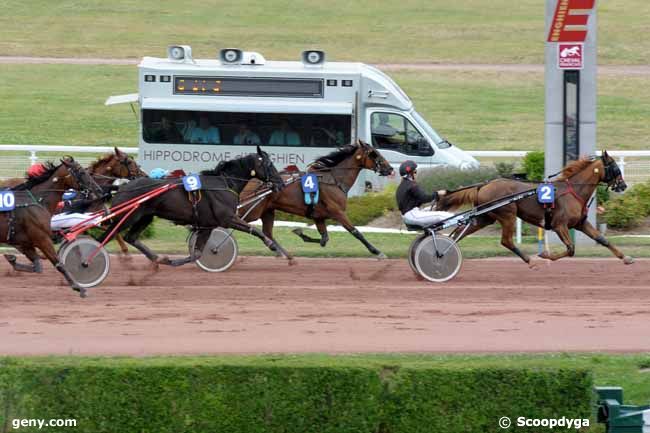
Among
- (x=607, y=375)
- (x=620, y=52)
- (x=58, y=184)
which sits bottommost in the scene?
(x=607, y=375)

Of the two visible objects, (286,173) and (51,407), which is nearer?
(51,407)

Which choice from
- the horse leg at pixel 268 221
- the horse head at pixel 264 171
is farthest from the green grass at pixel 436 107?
the horse head at pixel 264 171

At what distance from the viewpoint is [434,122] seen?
31.7 m

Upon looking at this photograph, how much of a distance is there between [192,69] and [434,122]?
1332 centimetres

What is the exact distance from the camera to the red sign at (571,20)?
51.5 feet

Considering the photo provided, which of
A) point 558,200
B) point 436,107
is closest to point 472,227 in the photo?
point 558,200

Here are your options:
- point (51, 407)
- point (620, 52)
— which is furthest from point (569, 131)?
point (620, 52)

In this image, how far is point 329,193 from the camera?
14.4 metres

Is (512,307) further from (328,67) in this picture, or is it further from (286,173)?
(328,67)

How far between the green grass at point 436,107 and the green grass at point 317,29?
2228mm

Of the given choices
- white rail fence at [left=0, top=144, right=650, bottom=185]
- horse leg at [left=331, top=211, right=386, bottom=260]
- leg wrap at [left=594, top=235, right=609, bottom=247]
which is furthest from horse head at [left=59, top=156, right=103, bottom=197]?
white rail fence at [left=0, top=144, right=650, bottom=185]

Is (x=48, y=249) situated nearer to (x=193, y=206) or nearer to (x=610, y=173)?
(x=193, y=206)

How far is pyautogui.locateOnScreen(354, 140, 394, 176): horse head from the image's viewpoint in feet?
48.2

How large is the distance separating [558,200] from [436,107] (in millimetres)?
19696
